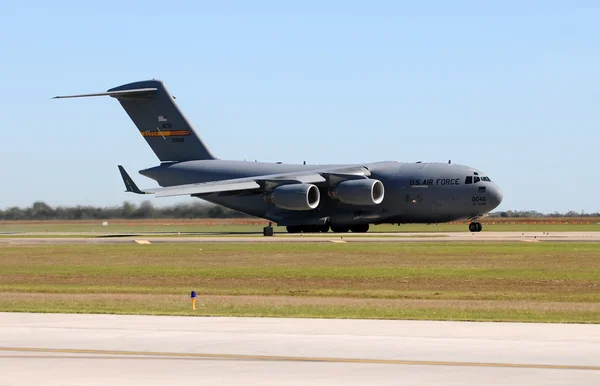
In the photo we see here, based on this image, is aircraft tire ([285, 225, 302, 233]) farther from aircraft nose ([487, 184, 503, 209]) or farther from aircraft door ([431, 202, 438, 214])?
aircraft nose ([487, 184, 503, 209])

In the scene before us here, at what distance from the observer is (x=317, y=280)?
3158 centimetres

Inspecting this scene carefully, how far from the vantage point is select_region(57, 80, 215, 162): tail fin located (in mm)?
71625

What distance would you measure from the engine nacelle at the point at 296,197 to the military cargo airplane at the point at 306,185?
0.20ft

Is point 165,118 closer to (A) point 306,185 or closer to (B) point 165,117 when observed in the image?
(B) point 165,117

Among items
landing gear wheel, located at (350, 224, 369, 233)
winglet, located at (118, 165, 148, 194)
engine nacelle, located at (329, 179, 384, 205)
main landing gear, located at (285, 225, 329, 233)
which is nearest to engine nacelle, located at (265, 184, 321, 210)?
engine nacelle, located at (329, 179, 384, 205)

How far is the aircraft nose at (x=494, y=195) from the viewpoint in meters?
63.0

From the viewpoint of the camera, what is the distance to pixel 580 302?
24344mm

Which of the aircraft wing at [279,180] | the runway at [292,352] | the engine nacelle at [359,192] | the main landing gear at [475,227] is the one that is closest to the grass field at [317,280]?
the runway at [292,352]

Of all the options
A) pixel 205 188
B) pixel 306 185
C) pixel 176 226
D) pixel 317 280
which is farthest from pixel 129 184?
pixel 317 280

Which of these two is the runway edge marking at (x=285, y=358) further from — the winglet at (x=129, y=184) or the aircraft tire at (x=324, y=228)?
the aircraft tire at (x=324, y=228)

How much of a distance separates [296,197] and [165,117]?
14.1 m

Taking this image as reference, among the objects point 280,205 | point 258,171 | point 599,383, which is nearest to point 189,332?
point 599,383

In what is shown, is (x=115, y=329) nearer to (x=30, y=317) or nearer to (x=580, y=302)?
(x=30, y=317)

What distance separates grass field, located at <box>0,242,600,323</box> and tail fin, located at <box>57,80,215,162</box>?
22.2m
